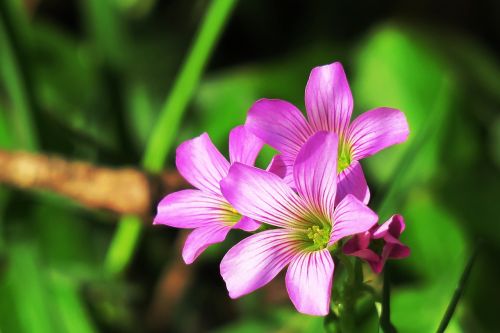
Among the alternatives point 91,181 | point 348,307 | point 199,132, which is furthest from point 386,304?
point 199,132

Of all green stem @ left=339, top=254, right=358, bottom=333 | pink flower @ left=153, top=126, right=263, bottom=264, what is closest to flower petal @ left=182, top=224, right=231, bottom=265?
pink flower @ left=153, top=126, right=263, bottom=264

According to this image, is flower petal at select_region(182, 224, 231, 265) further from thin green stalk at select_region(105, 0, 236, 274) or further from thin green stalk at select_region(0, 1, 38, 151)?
thin green stalk at select_region(0, 1, 38, 151)

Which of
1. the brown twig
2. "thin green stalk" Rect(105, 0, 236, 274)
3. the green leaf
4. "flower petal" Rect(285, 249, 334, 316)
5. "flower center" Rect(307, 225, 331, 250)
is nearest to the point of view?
"flower petal" Rect(285, 249, 334, 316)

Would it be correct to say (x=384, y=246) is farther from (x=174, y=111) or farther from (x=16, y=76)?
(x=16, y=76)

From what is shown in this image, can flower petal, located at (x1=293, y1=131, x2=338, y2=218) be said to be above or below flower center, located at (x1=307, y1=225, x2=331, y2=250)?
above

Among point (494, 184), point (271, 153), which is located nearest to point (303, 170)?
point (271, 153)

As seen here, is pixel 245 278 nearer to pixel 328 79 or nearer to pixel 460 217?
pixel 328 79

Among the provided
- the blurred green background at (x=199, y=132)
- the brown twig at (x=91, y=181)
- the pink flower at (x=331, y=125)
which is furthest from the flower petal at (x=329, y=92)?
the brown twig at (x=91, y=181)
